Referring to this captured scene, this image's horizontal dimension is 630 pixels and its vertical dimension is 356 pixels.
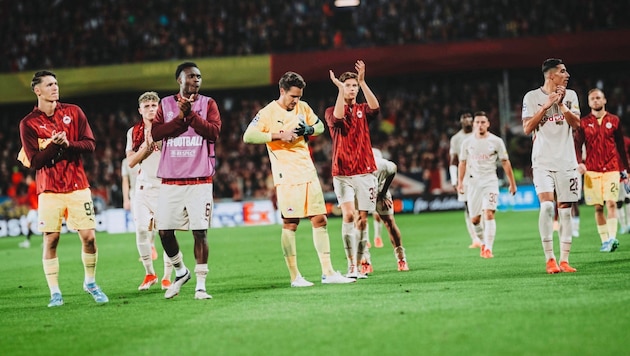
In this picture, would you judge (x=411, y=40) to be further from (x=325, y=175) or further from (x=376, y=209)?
(x=376, y=209)

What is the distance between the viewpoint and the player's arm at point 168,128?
10.0 m

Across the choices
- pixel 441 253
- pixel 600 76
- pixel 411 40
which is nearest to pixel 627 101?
pixel 600 76

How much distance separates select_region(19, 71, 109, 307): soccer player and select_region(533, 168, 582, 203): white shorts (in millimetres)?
5513

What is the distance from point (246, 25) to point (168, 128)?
99.7ft

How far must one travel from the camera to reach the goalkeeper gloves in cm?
1078

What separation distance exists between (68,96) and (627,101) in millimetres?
23582

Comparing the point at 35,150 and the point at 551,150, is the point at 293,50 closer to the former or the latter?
the point at 551,150

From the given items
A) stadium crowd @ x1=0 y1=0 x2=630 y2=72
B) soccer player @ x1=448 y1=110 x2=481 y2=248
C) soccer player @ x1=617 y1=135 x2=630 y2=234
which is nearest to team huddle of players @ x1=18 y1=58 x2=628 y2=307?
soccer player @ x1=448 y1=110 x2=481 y2=248

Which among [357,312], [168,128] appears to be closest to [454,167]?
[168,128]

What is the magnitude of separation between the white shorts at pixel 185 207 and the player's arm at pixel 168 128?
60cm

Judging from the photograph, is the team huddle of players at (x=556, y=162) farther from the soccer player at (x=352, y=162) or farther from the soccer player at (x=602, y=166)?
the soccer player at (x=352, y=162)

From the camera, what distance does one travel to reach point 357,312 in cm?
841

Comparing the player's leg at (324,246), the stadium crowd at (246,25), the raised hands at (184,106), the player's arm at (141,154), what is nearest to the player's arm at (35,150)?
the player's arm at (141,154)

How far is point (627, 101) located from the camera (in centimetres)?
3634
